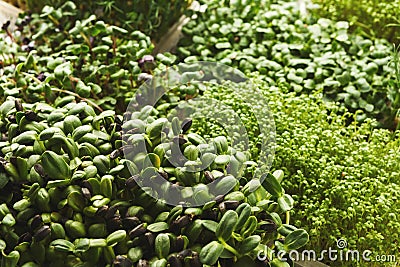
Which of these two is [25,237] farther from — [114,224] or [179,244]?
[179,244]

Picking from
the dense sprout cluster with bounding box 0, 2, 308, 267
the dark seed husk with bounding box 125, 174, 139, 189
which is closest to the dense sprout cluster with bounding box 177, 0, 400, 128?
the dense sprout cluster with bounding box 0, 2, 308, 267

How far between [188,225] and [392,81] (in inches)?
37.4

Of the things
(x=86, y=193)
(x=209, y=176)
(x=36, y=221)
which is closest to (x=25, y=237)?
(x=36, y=221)

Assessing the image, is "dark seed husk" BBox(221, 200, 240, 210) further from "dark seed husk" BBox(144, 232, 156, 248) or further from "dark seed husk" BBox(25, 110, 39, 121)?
"dark seed husk" BBox(25, 110, 39, 121)

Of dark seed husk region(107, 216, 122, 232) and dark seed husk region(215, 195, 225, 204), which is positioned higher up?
dark seed husk region(215, 195, 225, 204)

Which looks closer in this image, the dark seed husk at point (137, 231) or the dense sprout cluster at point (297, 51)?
the dark seed husk at point (137, 231)

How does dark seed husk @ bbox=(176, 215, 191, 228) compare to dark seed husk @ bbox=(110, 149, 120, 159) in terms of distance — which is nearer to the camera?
dark seed husk @ bbox=(176, 215, 191, 228)

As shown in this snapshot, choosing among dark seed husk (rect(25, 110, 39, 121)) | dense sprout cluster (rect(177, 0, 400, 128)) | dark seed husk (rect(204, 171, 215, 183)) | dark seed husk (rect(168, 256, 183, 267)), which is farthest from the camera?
dense sprout cluster (rect(177, 0, 400, 128))

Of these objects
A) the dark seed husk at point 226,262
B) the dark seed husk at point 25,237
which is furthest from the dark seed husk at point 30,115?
the dark seed husk at point 226,262

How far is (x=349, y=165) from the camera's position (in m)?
1.43

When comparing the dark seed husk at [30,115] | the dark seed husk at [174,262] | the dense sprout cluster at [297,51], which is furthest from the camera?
the dense sprout cluster at [297,51]

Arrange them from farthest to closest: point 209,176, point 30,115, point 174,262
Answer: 1. point 30,115
2. point 209,176
3. point 174,262

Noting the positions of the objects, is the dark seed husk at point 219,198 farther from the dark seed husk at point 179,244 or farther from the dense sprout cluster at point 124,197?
the dark seed husk at point 179,244

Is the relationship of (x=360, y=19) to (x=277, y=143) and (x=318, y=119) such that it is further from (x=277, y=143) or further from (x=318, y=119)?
(x=277, y=143)
